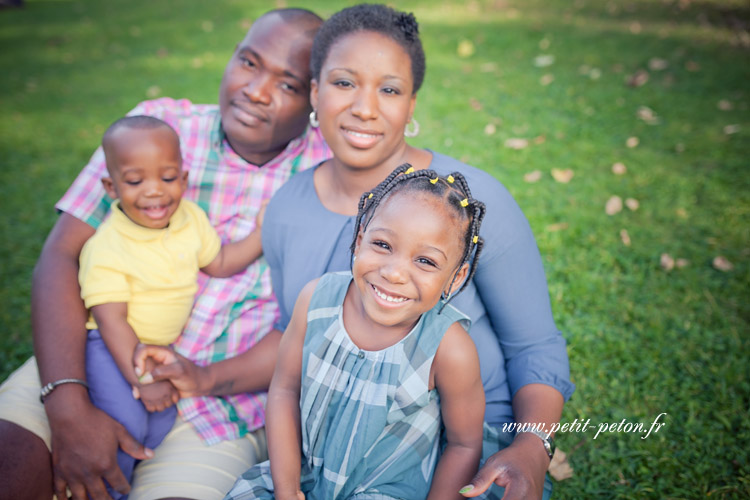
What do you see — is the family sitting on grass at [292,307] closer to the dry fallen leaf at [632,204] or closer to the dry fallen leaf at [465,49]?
the dry fallen leaf at [632,204]

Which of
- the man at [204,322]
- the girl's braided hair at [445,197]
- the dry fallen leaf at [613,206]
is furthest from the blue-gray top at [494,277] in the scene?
the dry fallen leaf at [613,206]

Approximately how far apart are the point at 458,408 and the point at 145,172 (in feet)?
5.30

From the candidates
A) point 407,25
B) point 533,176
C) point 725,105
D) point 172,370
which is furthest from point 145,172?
point 725,105

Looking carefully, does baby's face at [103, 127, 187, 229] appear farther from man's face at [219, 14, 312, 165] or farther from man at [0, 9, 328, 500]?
man's face at [219, 14, 312, 165]

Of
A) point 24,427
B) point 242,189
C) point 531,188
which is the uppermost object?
point 242,189

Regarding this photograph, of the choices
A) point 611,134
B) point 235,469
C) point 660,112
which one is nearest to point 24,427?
point 235,469

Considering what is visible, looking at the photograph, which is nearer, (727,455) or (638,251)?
(727,455)

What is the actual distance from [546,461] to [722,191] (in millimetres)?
3588

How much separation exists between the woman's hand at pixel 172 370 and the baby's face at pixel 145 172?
56 centimetres

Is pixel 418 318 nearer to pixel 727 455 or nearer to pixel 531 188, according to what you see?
pixel 727 455

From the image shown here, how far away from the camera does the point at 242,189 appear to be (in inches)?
104

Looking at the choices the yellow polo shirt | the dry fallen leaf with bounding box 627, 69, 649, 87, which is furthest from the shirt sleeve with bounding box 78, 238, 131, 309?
the dry fallen leaf with bounding box 627, 69, 649, 87

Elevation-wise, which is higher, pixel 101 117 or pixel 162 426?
pixel 101 117

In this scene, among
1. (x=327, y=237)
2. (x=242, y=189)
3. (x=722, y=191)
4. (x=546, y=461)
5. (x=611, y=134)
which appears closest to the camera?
(x=546, y=461)
